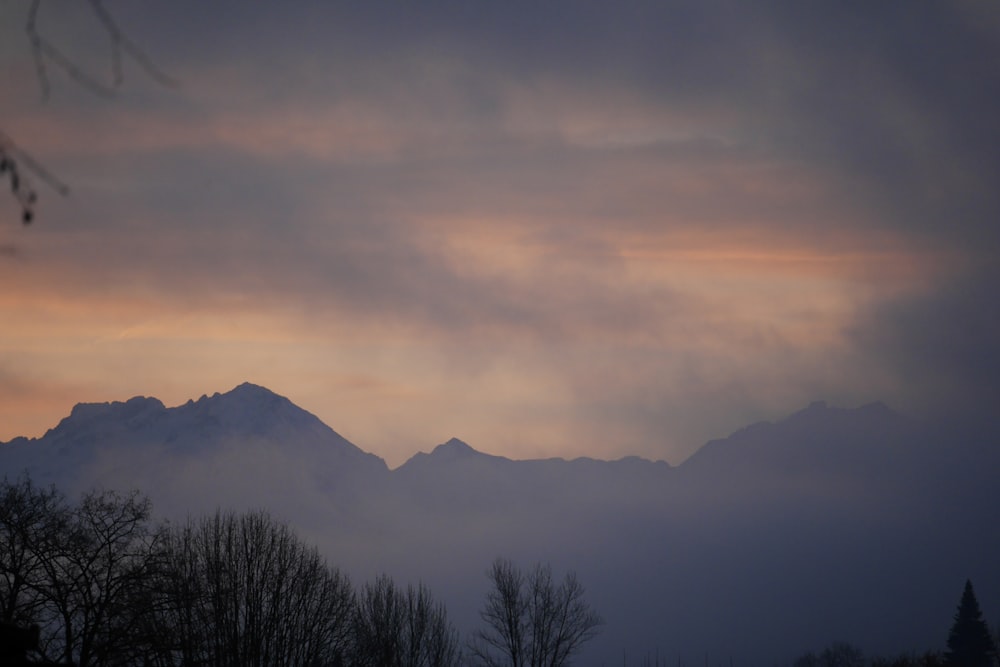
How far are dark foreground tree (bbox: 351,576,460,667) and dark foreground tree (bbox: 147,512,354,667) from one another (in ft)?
22.6

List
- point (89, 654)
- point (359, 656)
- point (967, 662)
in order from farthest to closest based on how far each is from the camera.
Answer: point (967, 662), point (359, 656), point (89, 654)

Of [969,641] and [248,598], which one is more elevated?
[248,598]

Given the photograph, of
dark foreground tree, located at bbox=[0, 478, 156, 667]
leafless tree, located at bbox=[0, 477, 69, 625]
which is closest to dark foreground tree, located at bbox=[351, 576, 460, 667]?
dark foreground tree, located at bbox=[0, 478, 156, 667]

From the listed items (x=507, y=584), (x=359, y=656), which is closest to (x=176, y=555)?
(x=359, y=656)

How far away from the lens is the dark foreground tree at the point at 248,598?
169 feet

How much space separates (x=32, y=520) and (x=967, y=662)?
93190mm

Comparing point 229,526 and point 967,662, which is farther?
point 967,662

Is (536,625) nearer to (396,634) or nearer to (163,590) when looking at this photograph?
(396,634)

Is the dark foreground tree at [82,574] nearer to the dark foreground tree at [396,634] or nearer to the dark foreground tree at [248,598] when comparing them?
the dark foreground tree at [248,598]

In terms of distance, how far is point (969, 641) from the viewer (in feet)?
359

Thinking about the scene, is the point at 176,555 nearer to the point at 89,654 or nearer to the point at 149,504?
the point at 149,504

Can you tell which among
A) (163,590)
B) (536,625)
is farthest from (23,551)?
(536,625)

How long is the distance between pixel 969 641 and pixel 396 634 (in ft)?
214

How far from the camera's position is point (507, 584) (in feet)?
304
